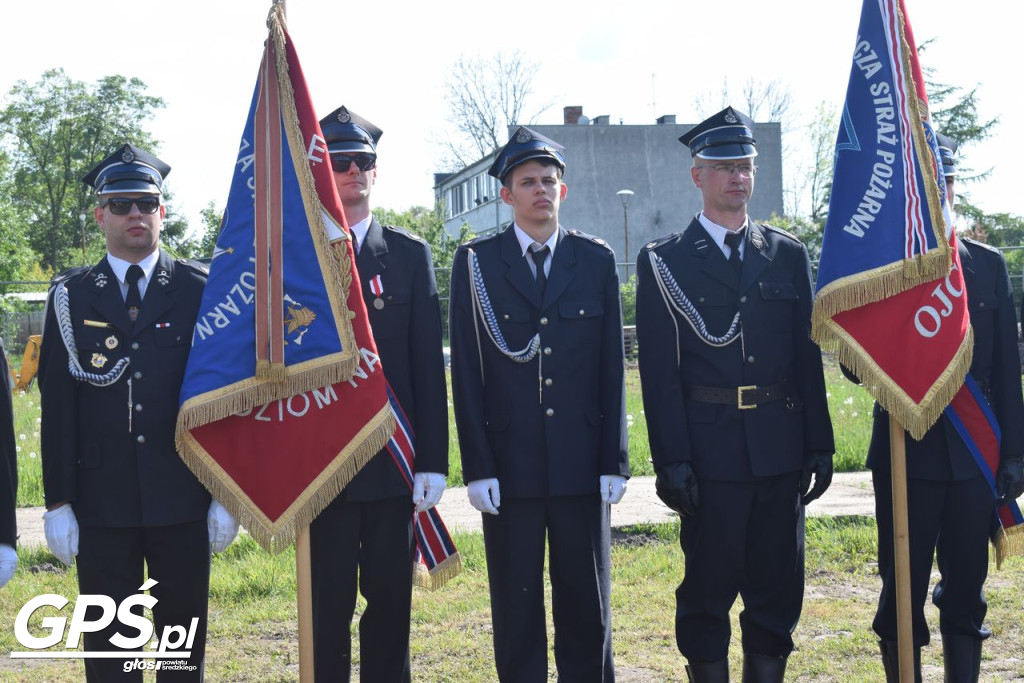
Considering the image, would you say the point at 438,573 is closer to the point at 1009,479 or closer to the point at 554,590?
the point at 554,590

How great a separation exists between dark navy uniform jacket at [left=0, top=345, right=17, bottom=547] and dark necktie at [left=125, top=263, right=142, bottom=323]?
1.62 feet

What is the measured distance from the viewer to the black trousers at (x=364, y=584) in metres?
3.71

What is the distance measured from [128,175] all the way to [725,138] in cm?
227

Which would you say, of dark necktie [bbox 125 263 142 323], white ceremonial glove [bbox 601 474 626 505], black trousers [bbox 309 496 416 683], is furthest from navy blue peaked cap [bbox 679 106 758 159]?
dark necktie [bbox 125 263 142 323]

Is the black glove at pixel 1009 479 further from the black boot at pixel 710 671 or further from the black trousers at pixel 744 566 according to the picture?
the black boot at pixel 710 671

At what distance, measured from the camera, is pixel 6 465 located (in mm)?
3285

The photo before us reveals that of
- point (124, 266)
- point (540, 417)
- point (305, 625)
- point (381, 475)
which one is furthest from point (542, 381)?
point (124, 266)

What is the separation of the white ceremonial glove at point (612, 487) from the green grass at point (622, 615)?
3.62 feet

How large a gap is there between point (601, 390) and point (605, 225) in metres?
35.9

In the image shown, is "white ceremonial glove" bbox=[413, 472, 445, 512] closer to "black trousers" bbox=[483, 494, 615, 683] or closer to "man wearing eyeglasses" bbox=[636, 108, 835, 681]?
"black trousers" bbox=[483, 494, 615, 683]

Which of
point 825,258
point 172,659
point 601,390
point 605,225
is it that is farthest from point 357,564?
point 605,225

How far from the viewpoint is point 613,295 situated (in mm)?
3975

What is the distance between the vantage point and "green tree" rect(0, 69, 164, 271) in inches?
1722

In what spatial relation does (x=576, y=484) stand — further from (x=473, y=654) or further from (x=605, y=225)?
(x=605, y=225)
